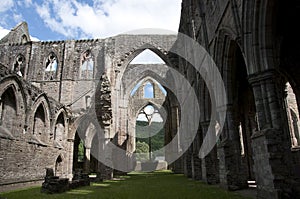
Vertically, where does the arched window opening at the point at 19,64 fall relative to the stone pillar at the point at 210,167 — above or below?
above

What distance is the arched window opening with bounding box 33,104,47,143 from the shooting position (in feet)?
47.6

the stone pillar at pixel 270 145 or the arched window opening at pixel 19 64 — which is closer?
the stone pillar at pixel 270 145

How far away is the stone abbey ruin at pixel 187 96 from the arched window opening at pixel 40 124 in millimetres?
60

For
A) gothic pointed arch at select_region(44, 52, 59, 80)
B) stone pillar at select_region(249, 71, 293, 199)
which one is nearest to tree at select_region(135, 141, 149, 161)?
gothic pointed arch at select_region(44, 52, 59, 80)

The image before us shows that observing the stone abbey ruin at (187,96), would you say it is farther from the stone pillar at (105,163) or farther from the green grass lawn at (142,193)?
the green grass lawn at (142,193)

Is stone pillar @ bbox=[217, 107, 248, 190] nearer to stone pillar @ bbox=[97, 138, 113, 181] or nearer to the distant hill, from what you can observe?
stone pillar @ bbox=[97, 138, 113, 181]

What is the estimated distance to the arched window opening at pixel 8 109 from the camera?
11.7m

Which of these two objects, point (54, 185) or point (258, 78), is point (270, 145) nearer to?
point (258, 78)

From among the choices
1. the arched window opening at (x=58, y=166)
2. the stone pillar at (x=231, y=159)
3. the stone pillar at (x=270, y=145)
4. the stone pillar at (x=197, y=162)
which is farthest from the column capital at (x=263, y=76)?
the arched window opening at (x=58, y=166)

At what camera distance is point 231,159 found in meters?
7.96

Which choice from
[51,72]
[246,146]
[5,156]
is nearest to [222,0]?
[246,146]

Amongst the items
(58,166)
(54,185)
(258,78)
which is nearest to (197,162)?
(54,185)

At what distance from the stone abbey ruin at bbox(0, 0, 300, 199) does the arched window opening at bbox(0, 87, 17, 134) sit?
47mm

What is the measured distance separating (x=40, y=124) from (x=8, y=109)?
325 centimetres
